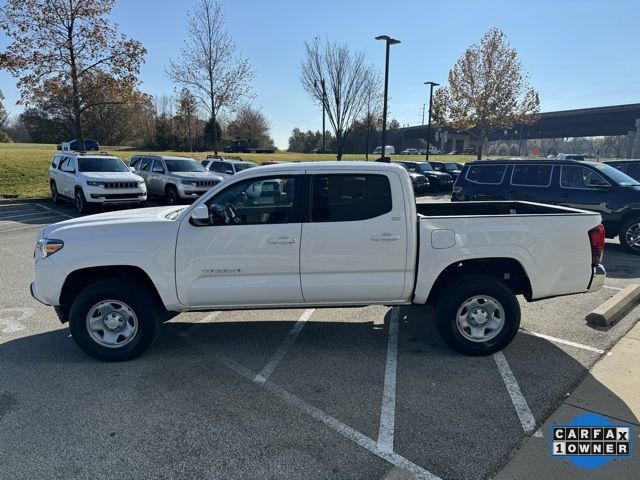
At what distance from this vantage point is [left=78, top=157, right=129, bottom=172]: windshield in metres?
14.1

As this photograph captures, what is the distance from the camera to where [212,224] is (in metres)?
3.96

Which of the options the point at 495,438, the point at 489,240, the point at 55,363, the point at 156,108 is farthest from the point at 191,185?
the point at 156,108

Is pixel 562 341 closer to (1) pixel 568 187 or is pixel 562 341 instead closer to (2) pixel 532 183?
(1) pixel 568 187

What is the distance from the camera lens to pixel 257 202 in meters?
4.07

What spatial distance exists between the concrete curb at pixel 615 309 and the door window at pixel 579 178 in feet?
12.6

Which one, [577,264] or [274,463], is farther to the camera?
[577,264]

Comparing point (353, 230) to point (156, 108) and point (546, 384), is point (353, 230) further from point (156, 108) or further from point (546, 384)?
point (156, 108)

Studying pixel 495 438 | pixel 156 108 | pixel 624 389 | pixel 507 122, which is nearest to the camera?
pixel 495 438

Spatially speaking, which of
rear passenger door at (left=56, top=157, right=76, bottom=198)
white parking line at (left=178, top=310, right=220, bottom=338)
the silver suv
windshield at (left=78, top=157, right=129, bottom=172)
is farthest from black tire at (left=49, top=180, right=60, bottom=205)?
white parking line at (left=178, top=310, right=220, bottom=338)

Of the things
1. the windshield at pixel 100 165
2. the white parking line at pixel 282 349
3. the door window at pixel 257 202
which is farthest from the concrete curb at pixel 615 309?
the windshield at pixel 100 165

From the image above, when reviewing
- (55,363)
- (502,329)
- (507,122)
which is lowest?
(55,363)

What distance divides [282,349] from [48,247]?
93.4 inches

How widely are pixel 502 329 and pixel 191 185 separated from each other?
12.8 m

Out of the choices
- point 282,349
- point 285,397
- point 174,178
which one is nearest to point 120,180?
point 174,178
